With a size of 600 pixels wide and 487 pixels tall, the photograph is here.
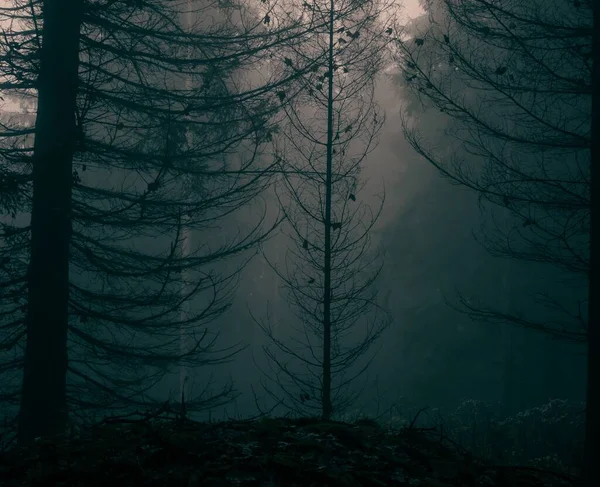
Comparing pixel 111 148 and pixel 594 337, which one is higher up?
pixel 111 148

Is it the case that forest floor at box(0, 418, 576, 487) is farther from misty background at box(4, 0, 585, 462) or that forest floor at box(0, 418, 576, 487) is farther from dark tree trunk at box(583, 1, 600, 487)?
misty background at box(4, 0, 585, 462)

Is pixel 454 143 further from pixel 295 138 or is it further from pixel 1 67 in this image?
pixel 1 67

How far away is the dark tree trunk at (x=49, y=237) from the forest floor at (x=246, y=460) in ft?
10.9

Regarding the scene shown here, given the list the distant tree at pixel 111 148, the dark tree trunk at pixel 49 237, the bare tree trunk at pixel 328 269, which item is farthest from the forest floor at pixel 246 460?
the bare tree trunk at pixel 328 269

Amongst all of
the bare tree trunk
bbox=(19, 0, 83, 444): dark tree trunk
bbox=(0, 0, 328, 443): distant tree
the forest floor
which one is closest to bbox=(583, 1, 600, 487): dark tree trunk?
the forest floor

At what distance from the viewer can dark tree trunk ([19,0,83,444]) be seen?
6.17 m

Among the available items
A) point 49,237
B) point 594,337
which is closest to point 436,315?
point 594,337

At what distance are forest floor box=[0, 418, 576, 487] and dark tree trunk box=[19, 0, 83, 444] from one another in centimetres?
331

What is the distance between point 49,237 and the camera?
6223mm

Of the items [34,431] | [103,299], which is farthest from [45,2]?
[34,431]

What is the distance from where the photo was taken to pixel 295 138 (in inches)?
347

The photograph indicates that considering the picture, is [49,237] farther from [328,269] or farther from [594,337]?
[594,337]

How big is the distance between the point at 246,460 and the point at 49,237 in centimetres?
454

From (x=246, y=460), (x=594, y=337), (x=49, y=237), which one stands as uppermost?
(x=49, y=237)
